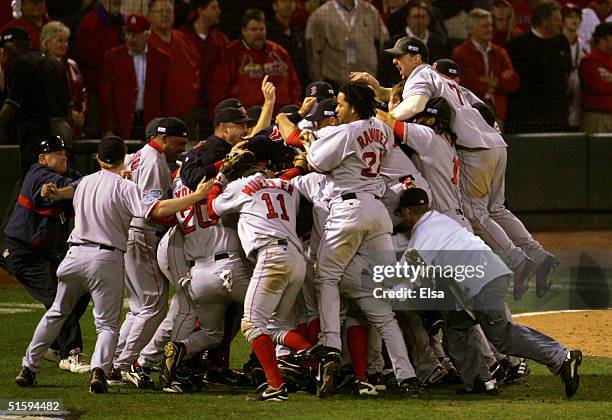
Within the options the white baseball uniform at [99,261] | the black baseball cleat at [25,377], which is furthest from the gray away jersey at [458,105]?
the black baseball cleat at [25,377]

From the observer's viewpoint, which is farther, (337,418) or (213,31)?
(213,31)

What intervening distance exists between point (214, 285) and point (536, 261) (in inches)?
115

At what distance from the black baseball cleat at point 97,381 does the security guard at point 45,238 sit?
0.96 metres

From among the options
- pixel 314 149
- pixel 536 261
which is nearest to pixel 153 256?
pixel 314 149

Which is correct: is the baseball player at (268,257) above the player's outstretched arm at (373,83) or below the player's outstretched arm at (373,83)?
below

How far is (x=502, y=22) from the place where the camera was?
15.8 m

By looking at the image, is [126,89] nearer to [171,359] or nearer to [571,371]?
[171,359]

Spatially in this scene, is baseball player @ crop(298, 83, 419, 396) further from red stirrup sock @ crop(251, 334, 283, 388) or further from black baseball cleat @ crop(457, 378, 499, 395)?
black baseball cleat @ crop(457, 378, 499, 395)

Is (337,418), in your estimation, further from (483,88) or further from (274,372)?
(483,88)

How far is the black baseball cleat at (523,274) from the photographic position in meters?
9.47

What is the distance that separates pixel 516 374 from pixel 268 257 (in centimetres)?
200

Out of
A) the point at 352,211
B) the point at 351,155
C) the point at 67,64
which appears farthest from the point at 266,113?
the point at 67,64

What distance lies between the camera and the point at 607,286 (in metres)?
12.6

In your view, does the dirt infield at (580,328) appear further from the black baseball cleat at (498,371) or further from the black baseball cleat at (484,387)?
the black baseball cleat at (484,387)
